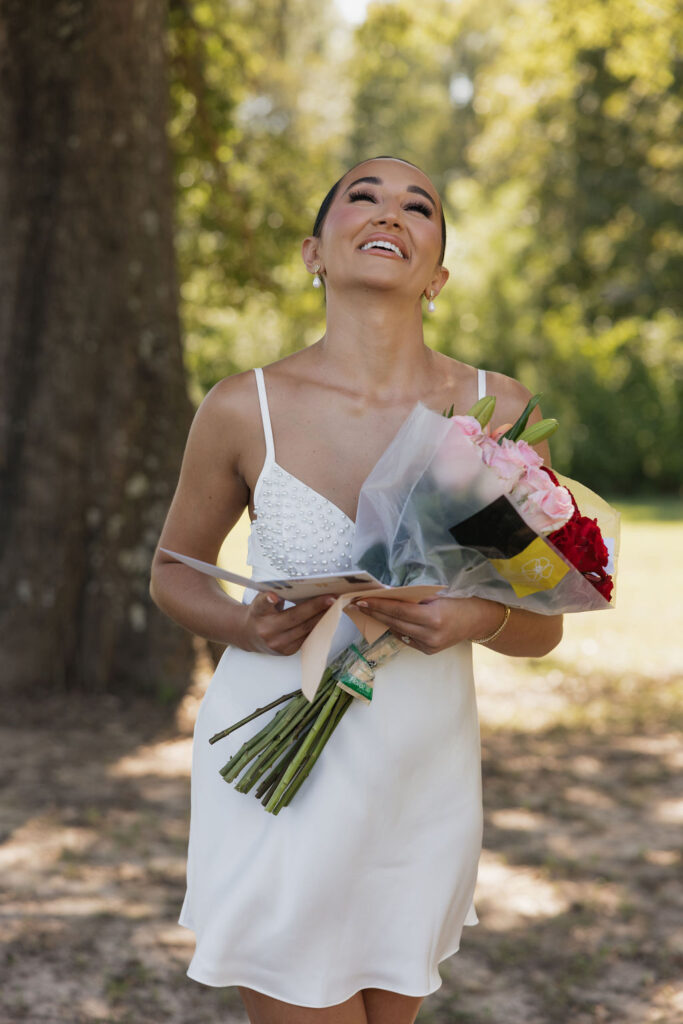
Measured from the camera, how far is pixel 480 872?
4.89 meters

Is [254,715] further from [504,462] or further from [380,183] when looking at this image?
[380,183]

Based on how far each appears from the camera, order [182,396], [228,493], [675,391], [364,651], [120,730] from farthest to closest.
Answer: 1. [675,391]
2. [182,396]
3. [120,730]
4. [228,493]
5. [364,651]

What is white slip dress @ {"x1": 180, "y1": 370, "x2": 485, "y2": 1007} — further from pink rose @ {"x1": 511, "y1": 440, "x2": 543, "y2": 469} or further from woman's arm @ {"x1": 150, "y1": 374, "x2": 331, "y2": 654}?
pink rose @ {"x1": 511, "y1": 440, "x2": 543, "y2": 469}

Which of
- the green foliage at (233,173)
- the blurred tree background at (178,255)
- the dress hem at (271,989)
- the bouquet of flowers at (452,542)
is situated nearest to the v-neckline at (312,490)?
the bouquet of flowers at (452,542)

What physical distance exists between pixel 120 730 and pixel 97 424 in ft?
6.04

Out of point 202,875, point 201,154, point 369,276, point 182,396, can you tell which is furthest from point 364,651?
point 201,154

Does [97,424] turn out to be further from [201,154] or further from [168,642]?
[201,154]

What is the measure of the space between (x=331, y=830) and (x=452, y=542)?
0.63 metres

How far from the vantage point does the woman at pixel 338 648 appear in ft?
7.21

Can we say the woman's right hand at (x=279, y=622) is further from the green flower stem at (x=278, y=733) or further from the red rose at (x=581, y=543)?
the red rose at (x=581, y=543)

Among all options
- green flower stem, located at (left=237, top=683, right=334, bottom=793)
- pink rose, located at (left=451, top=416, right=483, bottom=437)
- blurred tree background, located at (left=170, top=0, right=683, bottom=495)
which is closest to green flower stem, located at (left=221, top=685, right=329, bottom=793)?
green flower stem, located at (left=237, top=683, right=334, bottom=793)

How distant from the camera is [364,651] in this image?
219cm

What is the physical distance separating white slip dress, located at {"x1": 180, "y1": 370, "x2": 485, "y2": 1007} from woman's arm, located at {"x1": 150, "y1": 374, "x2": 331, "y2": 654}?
7 cm

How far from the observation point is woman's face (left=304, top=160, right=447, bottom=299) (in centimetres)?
230
